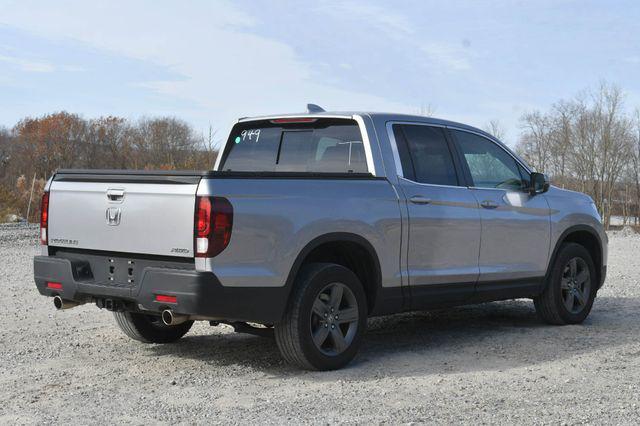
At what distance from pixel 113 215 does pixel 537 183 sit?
13.4 feet

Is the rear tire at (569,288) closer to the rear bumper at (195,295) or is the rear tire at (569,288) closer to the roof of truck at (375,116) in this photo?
the roof of truck at (375,116)

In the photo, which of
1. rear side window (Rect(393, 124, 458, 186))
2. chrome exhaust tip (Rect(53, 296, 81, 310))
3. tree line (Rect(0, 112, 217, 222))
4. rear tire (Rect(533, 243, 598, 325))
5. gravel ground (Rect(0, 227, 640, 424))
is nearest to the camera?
gravel ground (Rect(0, 227, 640, 424))

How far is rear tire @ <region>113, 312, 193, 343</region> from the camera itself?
738 centimetres

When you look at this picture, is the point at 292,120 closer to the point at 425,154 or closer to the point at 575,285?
the point at 425,154

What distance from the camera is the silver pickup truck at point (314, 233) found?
574cm

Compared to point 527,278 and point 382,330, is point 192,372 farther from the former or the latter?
point 527,278

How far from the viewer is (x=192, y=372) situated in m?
6.36

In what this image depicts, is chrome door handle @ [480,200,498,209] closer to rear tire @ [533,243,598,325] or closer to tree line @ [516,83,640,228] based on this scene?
rear tire @ [533,243,598,325]

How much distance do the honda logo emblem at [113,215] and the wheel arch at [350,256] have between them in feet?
4.30

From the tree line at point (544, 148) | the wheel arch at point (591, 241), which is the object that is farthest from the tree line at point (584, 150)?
the wheel arch at point (591, 241)

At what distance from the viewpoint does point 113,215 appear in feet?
20.1

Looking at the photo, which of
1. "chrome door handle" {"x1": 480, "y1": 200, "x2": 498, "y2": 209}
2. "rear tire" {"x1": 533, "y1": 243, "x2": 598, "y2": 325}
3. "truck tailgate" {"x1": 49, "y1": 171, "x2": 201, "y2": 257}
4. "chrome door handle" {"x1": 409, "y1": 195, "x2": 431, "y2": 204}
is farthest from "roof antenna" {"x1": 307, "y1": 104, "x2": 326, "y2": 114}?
"rear tire" {"x1": 533, "y1": 243, "x2": 598, "y2": 325}

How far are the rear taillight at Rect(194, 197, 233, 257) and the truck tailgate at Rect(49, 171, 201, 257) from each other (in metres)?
0.06

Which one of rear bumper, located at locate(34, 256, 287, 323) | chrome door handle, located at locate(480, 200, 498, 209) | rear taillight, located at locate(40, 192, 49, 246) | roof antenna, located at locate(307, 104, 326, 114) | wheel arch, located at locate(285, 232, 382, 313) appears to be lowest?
rear bumper, located at locate(34, 256, 287, 323)
